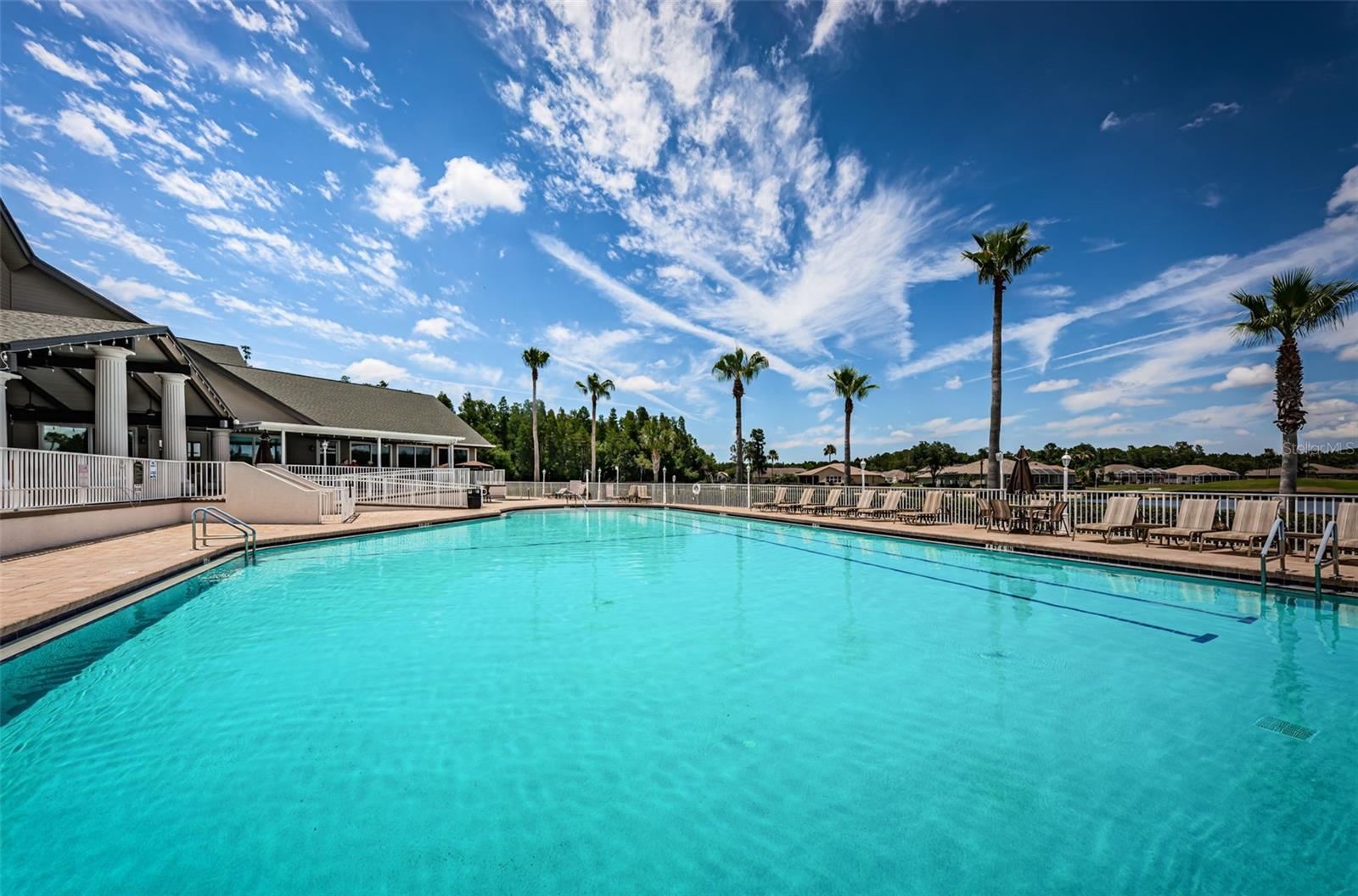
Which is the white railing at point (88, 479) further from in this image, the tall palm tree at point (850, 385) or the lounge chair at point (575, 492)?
the tall palm tree at point (850, 385)

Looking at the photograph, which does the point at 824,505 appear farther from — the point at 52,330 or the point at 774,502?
the point at 52,330

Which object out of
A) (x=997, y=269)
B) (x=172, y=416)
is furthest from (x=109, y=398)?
(x=997, y=269)

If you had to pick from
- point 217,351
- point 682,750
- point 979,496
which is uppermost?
point 217,351

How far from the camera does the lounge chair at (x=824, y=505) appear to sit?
762 inches

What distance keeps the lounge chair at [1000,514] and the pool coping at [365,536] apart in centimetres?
159

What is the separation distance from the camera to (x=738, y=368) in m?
31.8

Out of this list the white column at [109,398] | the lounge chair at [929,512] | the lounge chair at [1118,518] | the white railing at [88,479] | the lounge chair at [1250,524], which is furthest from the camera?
the lounge chair at [929,512]

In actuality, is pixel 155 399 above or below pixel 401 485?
above

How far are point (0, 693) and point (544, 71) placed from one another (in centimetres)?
1805

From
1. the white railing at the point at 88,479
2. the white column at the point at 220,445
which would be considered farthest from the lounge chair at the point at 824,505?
the white column at the point at 220,445

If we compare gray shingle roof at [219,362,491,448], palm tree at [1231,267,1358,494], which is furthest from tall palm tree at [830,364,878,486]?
gray shingle roof at [219,362,491,448]

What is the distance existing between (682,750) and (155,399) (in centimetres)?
2330

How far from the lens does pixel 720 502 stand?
23.6m

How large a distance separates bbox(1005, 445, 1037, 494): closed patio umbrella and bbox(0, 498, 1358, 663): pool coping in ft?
7.39
